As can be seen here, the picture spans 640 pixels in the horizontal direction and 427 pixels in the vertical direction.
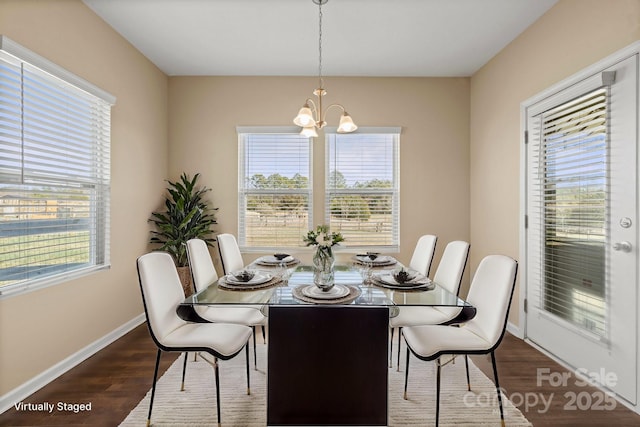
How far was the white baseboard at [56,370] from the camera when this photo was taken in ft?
6.39

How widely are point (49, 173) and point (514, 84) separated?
13.5 ft

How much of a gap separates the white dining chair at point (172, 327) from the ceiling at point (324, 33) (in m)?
2.14

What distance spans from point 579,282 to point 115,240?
13.0ft

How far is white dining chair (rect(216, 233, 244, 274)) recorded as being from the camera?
8.96 feet

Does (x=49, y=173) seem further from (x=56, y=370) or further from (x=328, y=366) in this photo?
(x=328, y=366)

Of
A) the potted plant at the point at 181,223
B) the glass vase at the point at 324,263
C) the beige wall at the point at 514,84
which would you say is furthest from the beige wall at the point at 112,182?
the beige wall at the point at 514,84

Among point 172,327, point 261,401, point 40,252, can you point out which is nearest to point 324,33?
point 172,327

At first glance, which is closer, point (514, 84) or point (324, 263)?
point (324, 263)

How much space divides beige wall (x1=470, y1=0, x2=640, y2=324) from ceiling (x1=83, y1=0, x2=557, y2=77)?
0.20 meters

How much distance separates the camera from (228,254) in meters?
2.81

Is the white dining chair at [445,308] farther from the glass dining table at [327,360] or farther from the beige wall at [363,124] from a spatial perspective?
the beige wall at [363,124]

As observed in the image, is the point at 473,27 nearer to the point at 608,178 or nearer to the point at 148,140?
the point at 608,178

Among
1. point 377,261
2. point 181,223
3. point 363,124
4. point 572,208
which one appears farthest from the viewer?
point 363,124

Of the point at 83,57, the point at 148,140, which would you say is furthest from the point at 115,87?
the point at 148,140
